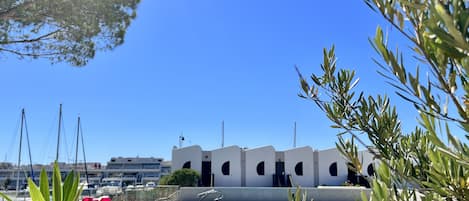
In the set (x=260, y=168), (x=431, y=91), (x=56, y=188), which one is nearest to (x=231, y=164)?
(x=260, y=168)

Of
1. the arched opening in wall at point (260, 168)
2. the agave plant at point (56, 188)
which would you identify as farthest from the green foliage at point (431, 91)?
the arched opening in wall at point (260, 168)

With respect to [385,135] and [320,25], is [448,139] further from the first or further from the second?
[320,25]

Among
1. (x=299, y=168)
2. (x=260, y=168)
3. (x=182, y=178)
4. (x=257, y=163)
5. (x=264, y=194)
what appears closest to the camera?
(x=264, y=194)

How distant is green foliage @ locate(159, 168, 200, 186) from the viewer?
2367cm

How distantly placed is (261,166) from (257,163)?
Answer: 434 mm

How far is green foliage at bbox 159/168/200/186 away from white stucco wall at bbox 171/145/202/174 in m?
3.60

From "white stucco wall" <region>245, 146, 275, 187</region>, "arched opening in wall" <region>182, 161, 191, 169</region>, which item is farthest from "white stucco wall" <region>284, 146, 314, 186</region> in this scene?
"arched opening in wall" <region>182, 161, 191, 169</region>

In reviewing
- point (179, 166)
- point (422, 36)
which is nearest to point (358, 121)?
point (422, 36)

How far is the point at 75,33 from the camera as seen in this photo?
7.22 m

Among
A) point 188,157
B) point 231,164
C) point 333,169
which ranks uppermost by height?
point 188,157

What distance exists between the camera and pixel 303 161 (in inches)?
1164

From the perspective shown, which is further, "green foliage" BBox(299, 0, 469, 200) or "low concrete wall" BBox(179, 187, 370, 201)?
"low concrete wall" BBox(179, 187, 370, 201)

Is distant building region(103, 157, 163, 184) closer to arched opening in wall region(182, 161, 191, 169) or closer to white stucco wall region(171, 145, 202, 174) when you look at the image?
white stucco wall region(171, 145, 202, 174)

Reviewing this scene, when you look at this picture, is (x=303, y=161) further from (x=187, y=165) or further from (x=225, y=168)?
(x=187, y=165)
